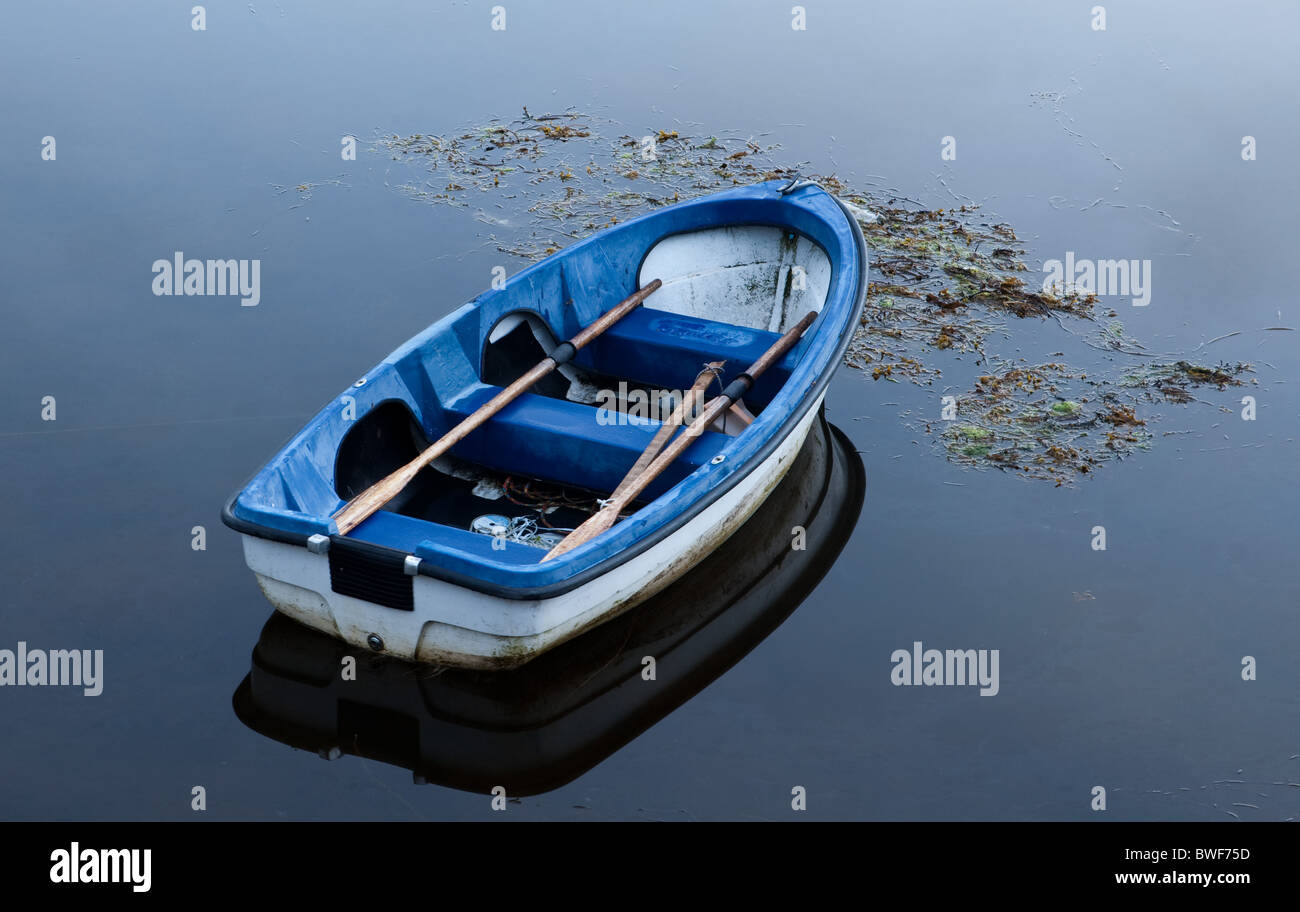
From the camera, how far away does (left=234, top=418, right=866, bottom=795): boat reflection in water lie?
5461 millimetres

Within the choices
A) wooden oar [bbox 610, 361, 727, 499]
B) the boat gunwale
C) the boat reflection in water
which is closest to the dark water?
the boat reflection in water

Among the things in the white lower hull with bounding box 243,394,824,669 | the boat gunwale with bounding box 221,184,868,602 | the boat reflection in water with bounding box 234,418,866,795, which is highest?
the boat gunwale with bounding box 221,184,868,602

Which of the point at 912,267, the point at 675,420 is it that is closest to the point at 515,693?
the point at 675,420

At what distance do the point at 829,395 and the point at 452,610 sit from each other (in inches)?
136

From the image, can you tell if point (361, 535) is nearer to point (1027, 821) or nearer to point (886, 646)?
point (886, 646)

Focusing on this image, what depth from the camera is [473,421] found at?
657 cm

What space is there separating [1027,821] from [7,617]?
4.33m

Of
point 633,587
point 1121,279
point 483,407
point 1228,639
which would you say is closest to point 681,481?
point 633,587

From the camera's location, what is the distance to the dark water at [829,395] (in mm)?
5523

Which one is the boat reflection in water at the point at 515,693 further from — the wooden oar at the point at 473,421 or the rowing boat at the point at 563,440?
the wooden oar at the point at 473,421

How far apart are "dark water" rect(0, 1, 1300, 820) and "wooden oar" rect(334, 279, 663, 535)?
744 millimetres

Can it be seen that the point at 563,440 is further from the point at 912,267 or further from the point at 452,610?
the point at 912,267

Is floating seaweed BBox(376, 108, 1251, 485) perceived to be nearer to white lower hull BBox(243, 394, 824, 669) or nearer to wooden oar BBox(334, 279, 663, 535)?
wooden oar BBox(334, 279, 663, 535)

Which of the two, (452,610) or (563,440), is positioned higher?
(563,440)
